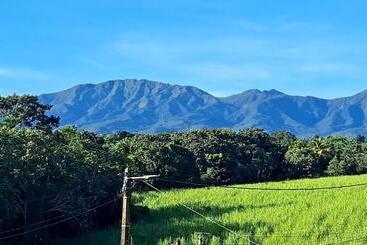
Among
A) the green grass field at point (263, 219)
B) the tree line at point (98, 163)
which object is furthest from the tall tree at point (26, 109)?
the green grass field at point (263, 219)

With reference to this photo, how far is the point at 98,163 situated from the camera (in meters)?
32.1

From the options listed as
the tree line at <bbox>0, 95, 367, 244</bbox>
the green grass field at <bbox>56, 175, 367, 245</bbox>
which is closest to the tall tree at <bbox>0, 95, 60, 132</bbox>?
the tree line at <bbox>0, 95, 367, 244</bbox>

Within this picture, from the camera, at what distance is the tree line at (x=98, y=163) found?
26.7 m

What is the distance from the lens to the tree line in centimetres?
2669

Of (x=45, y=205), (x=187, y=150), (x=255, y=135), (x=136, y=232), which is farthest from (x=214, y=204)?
(x=255, y=135)

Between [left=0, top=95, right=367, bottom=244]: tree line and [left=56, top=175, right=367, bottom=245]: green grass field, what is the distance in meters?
2.35

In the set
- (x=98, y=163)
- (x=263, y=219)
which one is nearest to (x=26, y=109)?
(x=98, y=163)

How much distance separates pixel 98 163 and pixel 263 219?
8.89 meters

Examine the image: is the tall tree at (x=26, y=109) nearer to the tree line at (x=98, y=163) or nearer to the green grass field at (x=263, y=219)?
the tree line at (x=98, y=163)

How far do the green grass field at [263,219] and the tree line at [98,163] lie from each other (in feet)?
7.70

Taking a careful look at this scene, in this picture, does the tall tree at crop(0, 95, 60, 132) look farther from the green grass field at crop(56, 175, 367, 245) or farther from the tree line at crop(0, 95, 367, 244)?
the green grass field at crop(56, 175, 367, 245)

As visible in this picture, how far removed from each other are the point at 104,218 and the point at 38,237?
6275 mm

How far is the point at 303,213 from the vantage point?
30.9 m

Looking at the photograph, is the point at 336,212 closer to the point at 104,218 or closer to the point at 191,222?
the point at 191,222
